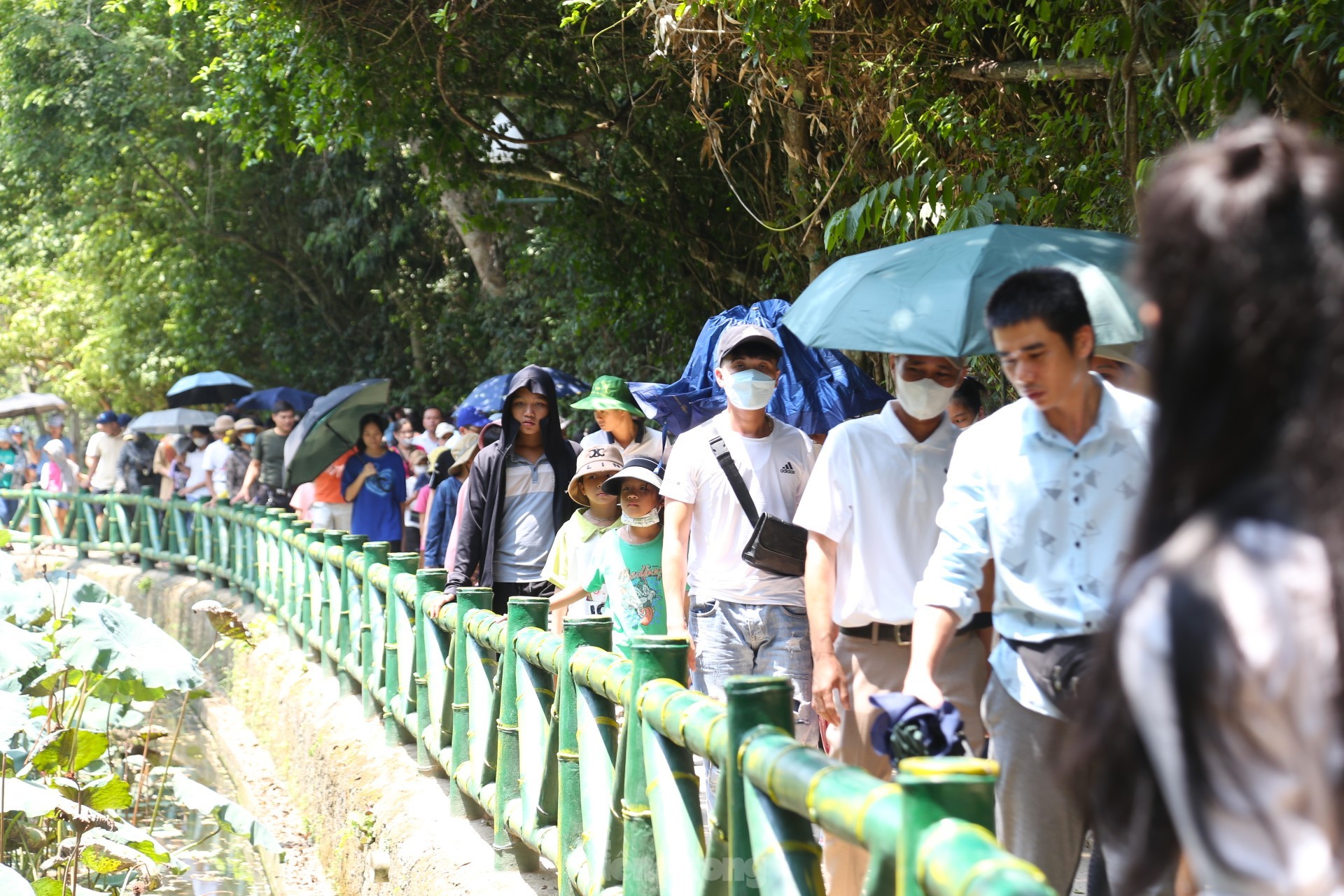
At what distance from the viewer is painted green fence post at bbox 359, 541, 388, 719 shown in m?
7.28

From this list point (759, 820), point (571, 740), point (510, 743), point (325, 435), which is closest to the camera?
point (759, 820)

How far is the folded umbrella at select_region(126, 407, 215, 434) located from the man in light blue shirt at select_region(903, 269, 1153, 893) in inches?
681

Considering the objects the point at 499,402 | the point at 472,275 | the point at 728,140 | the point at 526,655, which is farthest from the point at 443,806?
A: the point at 472,275

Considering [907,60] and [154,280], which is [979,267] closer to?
[907,60]

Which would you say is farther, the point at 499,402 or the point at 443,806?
the point at 499,402

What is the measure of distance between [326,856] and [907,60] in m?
A: 5.01

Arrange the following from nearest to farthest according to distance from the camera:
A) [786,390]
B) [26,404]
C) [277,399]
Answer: [786,390]
[277,399]
[26,404]

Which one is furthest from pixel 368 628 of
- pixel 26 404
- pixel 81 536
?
pixel 26 404

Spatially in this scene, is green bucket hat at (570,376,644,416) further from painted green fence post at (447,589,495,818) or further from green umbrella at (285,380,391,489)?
green umbrella at (285,380,391,489)

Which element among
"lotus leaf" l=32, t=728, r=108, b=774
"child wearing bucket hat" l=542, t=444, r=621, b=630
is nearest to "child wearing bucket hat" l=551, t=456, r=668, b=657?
"child wearing bucket hat" l=542, t=444, r=621, b=630

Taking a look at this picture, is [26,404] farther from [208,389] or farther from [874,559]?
[874,559]

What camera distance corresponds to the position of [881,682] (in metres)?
3.84

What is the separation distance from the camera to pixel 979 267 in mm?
4105

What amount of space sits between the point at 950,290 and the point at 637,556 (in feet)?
5.75
